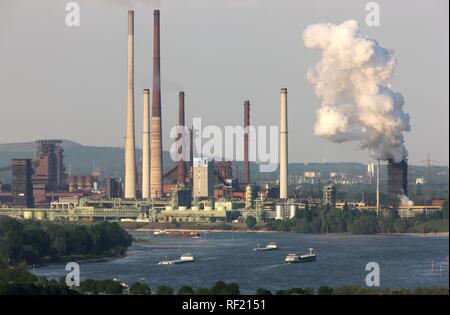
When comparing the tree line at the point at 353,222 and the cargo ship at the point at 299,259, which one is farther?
the tree line at the point at 353,222

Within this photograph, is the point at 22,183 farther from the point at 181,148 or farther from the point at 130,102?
the point at 130,102

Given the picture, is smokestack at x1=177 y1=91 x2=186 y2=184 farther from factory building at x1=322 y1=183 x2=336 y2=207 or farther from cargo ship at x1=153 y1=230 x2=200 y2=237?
factory building at x1=322 y1=183 x2=336 y2=207

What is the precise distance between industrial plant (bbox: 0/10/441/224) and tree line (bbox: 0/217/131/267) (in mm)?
44654

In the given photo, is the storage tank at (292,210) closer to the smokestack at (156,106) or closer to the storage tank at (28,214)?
the smokestack at (156,106)

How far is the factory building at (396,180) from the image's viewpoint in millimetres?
143875

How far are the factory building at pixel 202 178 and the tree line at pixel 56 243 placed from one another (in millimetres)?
63047

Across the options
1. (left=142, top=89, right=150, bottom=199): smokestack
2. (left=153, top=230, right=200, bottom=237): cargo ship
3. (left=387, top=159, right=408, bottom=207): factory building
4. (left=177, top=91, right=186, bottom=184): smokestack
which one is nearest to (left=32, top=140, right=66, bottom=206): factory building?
(left=177, top=91, right=186, bottom=184): smokestack

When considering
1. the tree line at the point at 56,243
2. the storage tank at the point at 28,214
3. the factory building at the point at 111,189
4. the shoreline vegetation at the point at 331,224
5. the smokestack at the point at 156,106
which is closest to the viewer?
the tree line at the point at 56,243

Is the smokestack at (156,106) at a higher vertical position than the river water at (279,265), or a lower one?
higher

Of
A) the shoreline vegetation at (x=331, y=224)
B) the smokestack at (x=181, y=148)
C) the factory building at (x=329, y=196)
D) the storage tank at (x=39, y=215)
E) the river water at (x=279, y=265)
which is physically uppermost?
the smokestack at (x=181, y=148)

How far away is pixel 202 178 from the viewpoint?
173750mm

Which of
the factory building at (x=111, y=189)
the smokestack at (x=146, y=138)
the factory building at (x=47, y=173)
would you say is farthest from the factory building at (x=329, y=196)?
the factory building at (x=47, y=173)

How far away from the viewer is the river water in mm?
75500

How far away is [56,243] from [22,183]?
82.8 m
